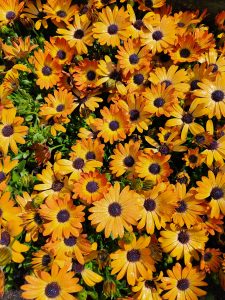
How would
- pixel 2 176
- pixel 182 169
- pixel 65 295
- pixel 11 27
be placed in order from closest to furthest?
pixel 65 295
pixel 2 176
pixel 182 169
pixel 11 27

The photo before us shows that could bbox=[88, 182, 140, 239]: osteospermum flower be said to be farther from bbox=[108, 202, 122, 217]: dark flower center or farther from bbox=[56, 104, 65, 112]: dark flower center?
bbox=[56, 104, 65, 112]: dark flower center

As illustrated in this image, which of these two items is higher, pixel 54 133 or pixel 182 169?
pixel 54 133

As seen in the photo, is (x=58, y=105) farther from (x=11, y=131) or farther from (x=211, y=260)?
(x=211, y=260)

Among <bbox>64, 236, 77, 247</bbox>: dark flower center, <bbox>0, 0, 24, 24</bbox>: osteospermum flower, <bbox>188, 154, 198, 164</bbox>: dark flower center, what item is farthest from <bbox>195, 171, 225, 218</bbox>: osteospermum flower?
<bbox>0, 0, 24, 24</bbox>: osteospermum flower

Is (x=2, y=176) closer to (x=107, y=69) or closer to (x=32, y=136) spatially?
Answer: (x=32, y=136)

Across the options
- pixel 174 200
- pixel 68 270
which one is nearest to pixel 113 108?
pixel 174 200

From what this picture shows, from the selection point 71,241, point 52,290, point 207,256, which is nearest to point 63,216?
point 71,241
